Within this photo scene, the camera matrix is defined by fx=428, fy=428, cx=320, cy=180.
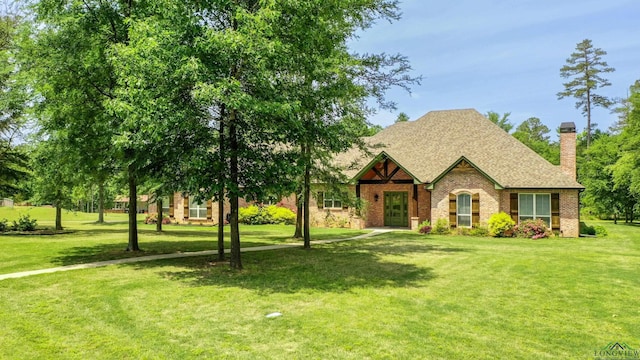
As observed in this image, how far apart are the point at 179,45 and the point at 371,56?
10.7 metres

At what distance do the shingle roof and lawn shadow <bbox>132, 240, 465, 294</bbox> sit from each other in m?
8.70

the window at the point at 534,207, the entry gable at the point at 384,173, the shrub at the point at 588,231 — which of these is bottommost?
the shrub at the point at 588,231

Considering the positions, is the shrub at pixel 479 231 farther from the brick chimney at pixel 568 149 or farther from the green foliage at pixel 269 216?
the green foliage at pixel 269 216

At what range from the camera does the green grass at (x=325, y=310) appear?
6.48m

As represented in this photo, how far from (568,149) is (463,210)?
744 cm

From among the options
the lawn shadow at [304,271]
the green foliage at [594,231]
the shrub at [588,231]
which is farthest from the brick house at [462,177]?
the lawn shadow at [304,271]

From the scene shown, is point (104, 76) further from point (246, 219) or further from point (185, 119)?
point (246, 219)

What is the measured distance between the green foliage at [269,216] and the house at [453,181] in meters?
1.24

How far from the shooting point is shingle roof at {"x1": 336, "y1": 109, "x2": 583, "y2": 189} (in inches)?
1015

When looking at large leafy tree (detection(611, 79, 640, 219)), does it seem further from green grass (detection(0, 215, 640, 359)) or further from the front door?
green grass (detection(0, 215, 640, 359))

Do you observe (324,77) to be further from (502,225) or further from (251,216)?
(251,216)

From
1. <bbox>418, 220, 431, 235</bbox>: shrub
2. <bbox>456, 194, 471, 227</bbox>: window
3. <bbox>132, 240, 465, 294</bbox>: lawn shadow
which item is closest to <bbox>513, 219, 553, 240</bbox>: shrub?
<bbox>456, 194, 471, 227</bbox>: window

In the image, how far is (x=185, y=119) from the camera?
1073cm

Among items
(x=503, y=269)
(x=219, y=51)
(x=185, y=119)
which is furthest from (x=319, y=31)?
(x=503, y=269)
